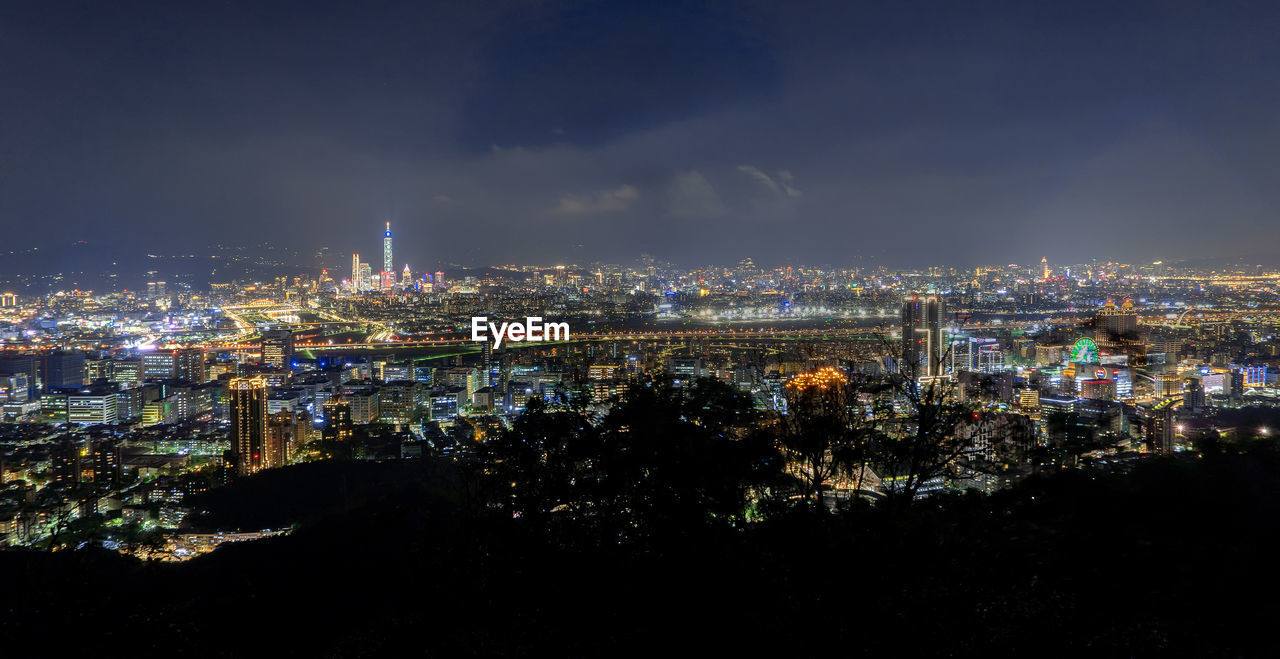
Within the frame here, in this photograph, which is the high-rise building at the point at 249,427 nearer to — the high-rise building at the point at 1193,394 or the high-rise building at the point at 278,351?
the high-rise building at the point at 278,351

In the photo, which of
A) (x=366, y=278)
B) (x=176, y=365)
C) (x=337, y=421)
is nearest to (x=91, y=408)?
(x=176, y=365)

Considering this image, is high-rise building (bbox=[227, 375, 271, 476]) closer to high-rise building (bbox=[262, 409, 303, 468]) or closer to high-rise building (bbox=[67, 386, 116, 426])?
high-rise building (bbox=[262, 409, 303, 468])

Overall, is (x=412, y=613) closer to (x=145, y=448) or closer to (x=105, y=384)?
(x=145, y=448)

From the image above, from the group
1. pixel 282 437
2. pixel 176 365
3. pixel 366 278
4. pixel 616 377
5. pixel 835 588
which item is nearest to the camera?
pixel 835 588

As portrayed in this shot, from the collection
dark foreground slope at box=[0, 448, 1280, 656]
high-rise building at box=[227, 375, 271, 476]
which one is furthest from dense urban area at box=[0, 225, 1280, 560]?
dark foreground slope at box=[0, 448, 1280, 656]

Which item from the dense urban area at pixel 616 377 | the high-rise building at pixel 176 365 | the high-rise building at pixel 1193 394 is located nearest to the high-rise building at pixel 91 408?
the dense urban area at pixel 616 377

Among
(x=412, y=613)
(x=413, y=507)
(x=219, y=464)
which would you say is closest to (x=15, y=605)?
(x=412, y=613)

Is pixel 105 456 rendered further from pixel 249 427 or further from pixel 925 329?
pixel 925 329
